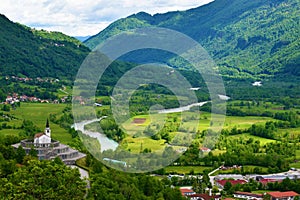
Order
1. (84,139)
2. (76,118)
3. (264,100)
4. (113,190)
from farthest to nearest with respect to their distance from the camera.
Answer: (264,100) → (76,118) → (84,139) → (113,190)

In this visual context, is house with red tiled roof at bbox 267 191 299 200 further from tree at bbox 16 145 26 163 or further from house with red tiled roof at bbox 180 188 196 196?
tree at bbox 16 145 26 163

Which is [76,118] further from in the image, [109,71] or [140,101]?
[109,71]

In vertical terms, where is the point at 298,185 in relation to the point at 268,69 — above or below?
below

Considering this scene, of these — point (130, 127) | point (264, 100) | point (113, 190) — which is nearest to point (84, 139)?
point (130, 127)

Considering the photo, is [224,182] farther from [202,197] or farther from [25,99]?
[25,99]

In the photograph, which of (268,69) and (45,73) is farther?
(268,69)

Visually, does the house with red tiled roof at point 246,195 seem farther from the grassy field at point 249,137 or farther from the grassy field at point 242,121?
the grassy field at point 242,121

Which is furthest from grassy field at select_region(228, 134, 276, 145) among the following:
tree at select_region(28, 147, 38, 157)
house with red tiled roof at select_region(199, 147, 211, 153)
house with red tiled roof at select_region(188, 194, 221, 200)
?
tree at select_region(28, 147, 38, 157)

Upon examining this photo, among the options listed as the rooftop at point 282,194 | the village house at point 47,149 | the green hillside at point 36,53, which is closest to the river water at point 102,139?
the village house at point 47,149
